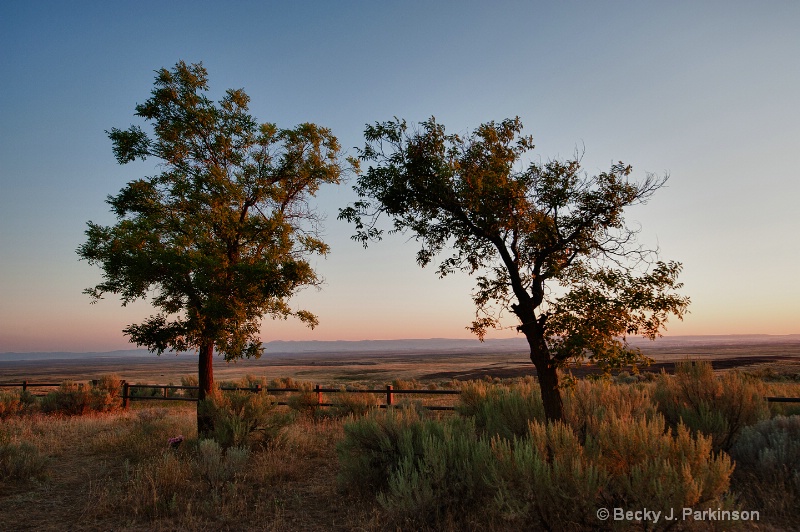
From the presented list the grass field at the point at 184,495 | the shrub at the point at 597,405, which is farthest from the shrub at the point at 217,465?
the shrub at the point at 597,405

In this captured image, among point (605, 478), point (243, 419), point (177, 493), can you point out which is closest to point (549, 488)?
point (605, 478)

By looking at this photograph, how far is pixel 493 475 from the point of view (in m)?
5.54

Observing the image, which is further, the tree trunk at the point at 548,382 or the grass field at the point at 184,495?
the tree trunk at the point at 548,382

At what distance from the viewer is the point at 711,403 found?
9.48 m

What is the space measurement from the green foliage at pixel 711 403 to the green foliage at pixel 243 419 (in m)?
9.67

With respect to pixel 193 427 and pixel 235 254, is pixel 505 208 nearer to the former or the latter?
pixel 235 254

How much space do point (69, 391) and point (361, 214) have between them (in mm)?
19498

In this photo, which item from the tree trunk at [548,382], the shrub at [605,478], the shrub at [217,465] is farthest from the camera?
the tree trunk at [548,382]

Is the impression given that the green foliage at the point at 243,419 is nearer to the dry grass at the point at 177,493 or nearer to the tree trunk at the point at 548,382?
the dry grass at the point at 177,493

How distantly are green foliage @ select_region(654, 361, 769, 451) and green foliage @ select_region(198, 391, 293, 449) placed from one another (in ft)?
31.7

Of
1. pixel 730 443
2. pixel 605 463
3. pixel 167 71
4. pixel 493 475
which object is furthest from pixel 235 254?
pixel 730 443

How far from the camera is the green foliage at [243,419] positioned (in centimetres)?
1064

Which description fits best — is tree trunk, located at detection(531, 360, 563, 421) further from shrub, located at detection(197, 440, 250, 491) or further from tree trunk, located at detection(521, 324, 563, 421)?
shrub, located at detection(197, 440, 250, 491)

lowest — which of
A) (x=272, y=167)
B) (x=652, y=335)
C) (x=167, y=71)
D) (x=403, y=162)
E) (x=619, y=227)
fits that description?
(x=652, y=335)
